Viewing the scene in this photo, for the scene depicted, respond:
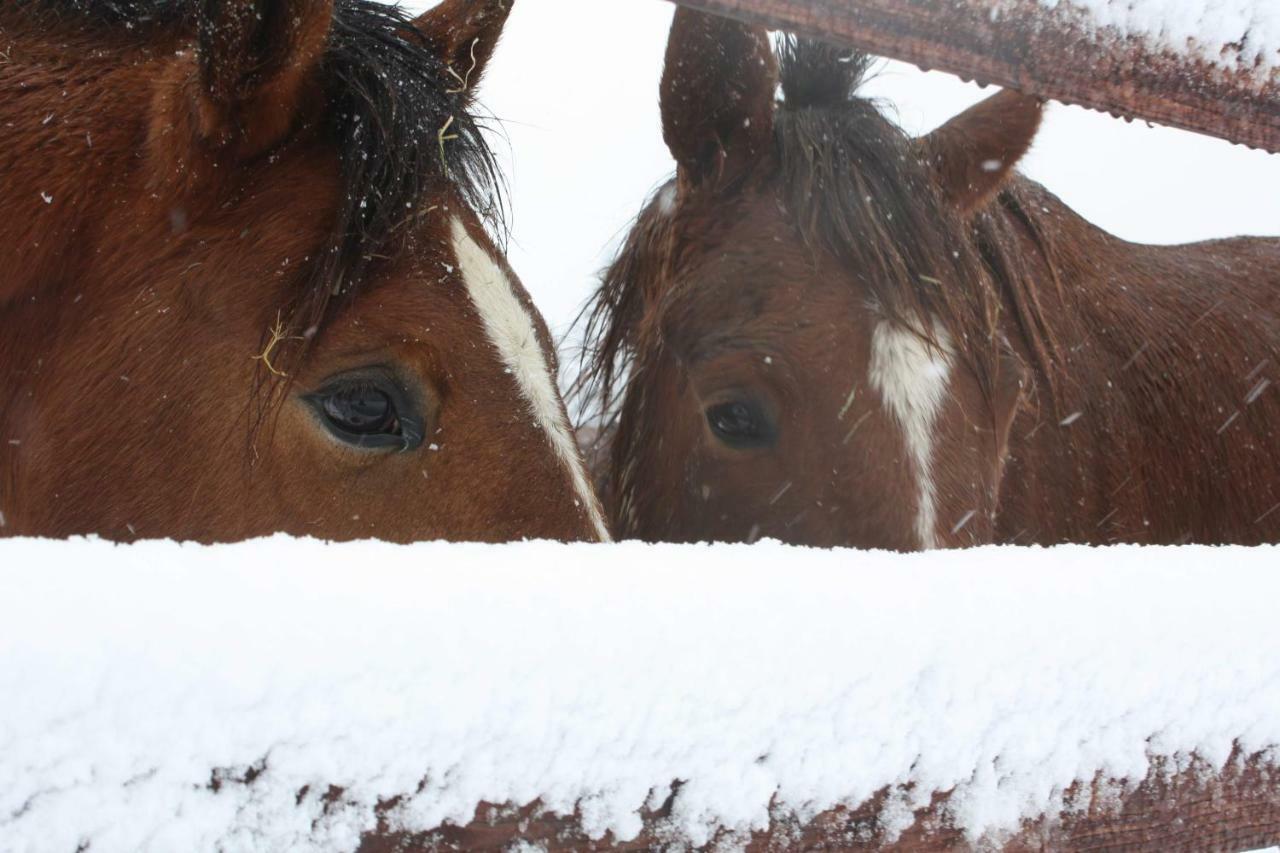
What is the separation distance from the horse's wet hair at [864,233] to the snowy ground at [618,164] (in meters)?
16.1

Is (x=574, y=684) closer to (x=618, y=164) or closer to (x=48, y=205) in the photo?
(x=48, y=205)

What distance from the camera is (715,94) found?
2.62 m

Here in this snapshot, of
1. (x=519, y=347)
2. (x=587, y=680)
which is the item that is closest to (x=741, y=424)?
(x=519, y=347)

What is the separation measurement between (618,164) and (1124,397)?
27162 mm

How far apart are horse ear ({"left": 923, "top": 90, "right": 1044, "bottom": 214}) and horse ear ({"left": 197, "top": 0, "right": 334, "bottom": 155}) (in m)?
1.60

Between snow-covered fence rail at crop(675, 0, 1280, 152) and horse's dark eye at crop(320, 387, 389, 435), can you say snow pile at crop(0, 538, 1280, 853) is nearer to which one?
snow-covered fence rail at crop(675, 0, 1280, 152)

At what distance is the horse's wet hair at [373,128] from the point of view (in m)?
1.76

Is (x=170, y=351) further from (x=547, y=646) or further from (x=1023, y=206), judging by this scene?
(x=1023, y=206)

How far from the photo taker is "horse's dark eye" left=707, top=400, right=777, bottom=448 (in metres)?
2.45

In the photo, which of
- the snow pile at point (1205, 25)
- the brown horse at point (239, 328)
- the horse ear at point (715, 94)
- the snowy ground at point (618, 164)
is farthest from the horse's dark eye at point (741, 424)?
the snowy ground at point (618, 164)

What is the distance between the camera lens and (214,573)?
0.65m

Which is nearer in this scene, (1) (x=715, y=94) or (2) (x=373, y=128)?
(2) (x=373, y=128)

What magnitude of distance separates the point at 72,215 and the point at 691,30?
4.72 feet

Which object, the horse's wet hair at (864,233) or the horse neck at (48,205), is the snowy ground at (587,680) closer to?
the horse neck at (48,205)
